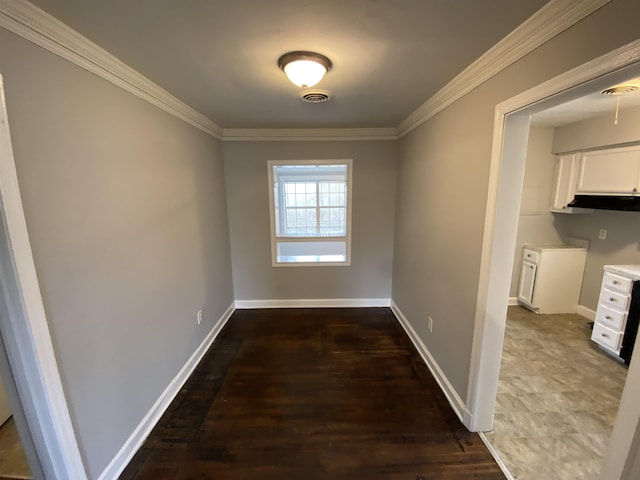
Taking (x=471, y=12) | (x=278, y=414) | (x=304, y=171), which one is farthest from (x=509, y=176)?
(x=304, y=171)

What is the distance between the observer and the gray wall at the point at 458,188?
108 cm

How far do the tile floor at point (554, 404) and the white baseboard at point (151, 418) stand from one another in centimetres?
234

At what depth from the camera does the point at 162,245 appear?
6.84ft

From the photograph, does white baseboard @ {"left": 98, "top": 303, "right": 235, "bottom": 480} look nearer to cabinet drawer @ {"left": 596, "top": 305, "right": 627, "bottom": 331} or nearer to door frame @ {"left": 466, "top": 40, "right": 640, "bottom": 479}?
door frame @ {"left": 466, "top": 40, "right": 640, "bottom": 479}

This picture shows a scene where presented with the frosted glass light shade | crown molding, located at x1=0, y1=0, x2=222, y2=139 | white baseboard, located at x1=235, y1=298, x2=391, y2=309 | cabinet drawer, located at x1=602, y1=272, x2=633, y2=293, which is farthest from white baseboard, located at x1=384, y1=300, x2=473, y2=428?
crown molding, located at x1=0, y1=0, x2=222, y2=139

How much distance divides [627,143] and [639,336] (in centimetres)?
312

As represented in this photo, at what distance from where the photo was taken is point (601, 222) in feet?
10.9

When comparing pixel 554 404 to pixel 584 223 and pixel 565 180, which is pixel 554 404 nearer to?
pixel 584 223

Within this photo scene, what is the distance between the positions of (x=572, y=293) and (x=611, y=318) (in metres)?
1.03

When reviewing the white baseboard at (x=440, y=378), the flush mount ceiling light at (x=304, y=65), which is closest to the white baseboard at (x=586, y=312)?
the white baseboard at (x=440, y=378)

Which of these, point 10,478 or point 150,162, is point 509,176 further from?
point 10,478

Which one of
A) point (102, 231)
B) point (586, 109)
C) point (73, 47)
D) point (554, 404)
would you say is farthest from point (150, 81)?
point (586, 109)

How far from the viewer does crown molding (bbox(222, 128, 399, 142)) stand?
11.1 feet

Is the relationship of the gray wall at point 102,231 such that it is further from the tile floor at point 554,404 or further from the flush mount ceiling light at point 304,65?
the tile floor at point 554,404
